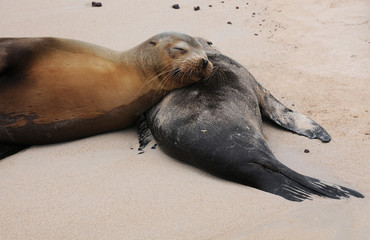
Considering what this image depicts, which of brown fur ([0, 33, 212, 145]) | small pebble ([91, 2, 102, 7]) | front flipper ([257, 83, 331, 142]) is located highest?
brown fur ([0, 33, 212, 145])

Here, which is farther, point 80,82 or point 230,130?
point 80,82

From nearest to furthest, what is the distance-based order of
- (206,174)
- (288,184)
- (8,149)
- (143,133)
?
1. (288,184)
2. (206,174)
3. (8,149)
4. (143,133)

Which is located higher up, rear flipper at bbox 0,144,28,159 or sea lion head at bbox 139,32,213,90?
sea lion head at bbox 139,32,213,90

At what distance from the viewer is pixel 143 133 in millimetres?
3840

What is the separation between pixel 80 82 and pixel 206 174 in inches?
46.1

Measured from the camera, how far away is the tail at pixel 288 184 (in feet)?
9.61

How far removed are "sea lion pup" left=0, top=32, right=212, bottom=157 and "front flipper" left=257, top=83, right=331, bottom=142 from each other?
685 millimetres

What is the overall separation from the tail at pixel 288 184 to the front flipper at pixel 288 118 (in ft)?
2.77

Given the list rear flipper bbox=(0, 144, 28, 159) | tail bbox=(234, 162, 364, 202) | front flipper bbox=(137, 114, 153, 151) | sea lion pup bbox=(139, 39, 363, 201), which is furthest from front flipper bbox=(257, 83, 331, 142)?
rear flipper bbox=(0, 144, 28, 159)

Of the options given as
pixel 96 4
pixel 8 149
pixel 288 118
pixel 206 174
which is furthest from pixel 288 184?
pixel 96 4

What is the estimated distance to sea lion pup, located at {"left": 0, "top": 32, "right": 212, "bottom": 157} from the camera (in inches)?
138

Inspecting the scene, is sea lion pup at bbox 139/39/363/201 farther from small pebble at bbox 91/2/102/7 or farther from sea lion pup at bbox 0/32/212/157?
small pebble at bbox 91/2/102/7

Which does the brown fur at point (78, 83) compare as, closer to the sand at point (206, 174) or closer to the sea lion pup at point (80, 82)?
the sea lion pup at point (80, 82)

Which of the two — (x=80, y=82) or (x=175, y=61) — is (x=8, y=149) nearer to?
(x=80, y=82)
